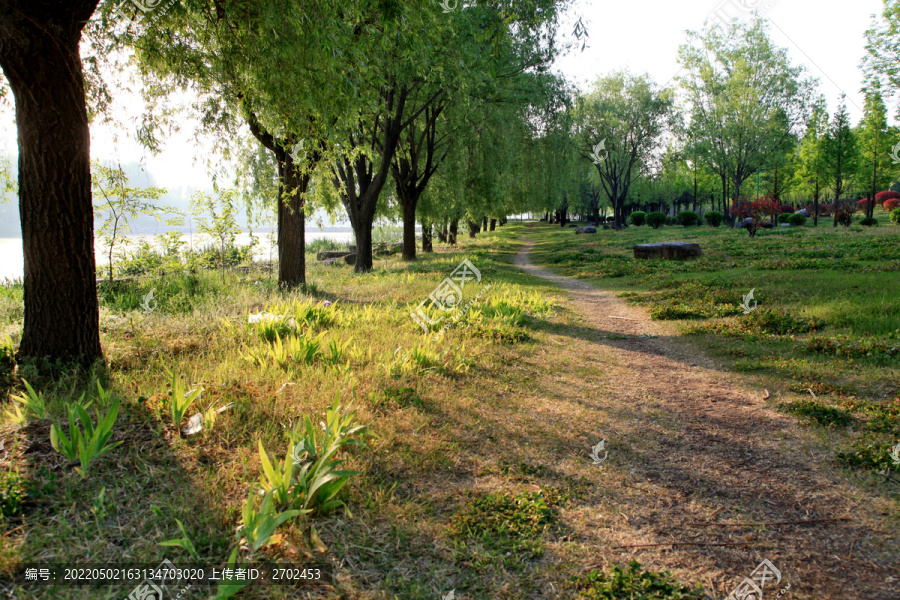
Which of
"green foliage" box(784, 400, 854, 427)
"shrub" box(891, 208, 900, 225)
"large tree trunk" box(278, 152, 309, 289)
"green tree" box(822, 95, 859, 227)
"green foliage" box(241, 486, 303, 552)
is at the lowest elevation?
"green foliage" box(784, 400, 854, 427)

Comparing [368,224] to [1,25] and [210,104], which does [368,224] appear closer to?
[210,104]

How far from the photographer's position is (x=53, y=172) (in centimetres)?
Result: 434

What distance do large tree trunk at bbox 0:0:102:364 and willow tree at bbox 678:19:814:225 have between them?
1490 inches

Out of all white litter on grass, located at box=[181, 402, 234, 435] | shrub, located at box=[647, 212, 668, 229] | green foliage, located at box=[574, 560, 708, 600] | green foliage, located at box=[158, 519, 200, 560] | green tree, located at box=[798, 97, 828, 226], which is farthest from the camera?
shrub, located at box=[647, 212, 668, 229]

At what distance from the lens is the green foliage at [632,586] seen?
226 cm

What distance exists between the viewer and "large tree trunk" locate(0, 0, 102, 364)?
13.7ft

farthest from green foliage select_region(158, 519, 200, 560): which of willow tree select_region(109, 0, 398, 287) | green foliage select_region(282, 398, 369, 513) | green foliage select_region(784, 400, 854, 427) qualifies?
Answer: willow tree select_region(109, 0, 398, 287)

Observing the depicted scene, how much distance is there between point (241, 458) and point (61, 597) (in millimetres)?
1140

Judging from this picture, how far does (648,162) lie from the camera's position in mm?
38062

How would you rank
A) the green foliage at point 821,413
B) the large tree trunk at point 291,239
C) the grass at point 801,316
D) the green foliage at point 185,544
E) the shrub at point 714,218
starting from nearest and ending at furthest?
the green foliage at point 185,544
the green foliage at point 821,413
the grass at point 801,316
the large tree trunk at point 291,239
the shrub at point 714,218

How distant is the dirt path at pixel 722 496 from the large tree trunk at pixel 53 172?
4.70 metres

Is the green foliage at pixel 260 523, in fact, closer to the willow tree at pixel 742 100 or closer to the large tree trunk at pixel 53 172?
the large tree trunk at pixel 53 172

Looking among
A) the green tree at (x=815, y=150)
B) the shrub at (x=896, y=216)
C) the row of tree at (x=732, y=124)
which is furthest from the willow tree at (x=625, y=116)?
the shrub at (x=896, y=216)

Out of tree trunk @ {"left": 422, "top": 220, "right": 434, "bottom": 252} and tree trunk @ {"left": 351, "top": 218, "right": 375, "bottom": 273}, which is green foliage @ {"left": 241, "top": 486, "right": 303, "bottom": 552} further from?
tree trunk @ {"left": 422, "top": 220, "right": 434, "bottom": 252}
